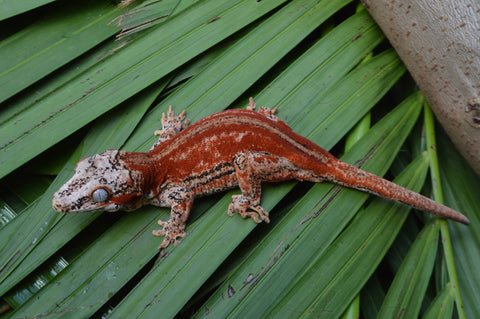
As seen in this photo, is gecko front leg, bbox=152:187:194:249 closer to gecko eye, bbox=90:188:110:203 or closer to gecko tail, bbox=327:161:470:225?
gecko eye, bbox=90:188:110:203

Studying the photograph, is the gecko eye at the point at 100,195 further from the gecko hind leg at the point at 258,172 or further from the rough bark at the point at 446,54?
the rough bark at the point at 446,54

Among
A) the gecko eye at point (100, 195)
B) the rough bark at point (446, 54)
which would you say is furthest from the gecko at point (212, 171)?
the rough bark at point (446, 54)

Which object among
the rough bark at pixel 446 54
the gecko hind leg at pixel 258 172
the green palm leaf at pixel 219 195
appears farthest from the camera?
the gecko hind leg at pixel 258 172

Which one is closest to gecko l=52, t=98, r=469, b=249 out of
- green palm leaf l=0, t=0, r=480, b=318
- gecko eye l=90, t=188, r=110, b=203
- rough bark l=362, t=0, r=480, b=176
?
gecko eye l=90, t=188, r=110, b=203

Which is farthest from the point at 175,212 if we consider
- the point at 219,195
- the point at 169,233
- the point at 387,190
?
the point at 387,190

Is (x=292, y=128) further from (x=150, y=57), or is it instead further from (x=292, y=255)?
(x=150, y=57)

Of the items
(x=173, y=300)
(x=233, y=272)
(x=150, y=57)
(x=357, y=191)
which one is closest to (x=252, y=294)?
(x=233, y=272)
